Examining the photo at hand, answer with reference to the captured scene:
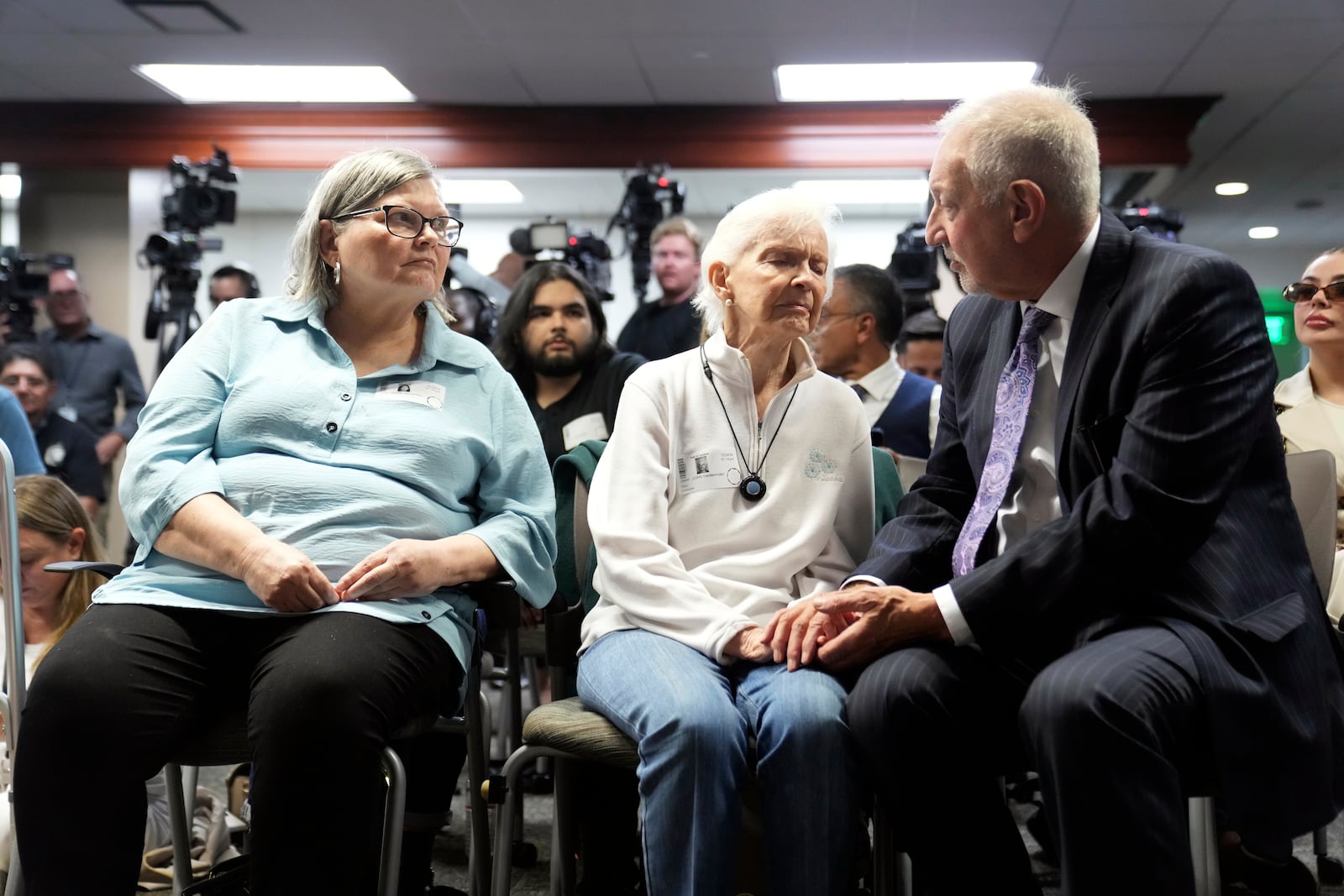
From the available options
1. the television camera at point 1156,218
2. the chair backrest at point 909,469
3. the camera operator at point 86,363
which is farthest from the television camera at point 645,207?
the chair backrest at point 909,469

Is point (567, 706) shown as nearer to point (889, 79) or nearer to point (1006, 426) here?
point (1006, 426)

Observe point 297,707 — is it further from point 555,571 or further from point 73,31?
point 73,31

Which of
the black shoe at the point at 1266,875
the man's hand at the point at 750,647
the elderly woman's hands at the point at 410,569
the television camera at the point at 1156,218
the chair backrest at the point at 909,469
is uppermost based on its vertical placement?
the television camera at the point at 1156,218

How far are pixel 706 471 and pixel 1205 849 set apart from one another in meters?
0.91

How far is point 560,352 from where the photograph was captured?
3154 mm

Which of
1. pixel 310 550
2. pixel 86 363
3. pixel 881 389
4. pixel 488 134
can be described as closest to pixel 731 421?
pixel 310 550

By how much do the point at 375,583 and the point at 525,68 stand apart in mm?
4964

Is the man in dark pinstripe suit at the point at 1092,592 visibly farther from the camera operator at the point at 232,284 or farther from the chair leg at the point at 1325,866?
the camera operator at the point at 232,284

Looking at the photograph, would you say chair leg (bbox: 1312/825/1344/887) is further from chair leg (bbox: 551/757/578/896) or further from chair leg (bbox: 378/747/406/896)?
chair leg (bbox: 378/747/406/896)

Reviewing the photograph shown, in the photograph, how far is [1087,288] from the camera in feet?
4.83

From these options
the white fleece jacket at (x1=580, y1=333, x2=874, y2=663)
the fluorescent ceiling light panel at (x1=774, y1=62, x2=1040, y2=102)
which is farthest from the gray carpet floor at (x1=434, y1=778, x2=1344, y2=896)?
the fluorescent ceiling light panel at (x1=774, y1=62, x2=1040, y2=102)

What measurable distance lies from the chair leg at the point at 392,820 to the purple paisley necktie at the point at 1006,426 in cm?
78

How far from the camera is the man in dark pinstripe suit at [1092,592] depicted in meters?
1.25

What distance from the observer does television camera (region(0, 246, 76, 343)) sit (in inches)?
215
